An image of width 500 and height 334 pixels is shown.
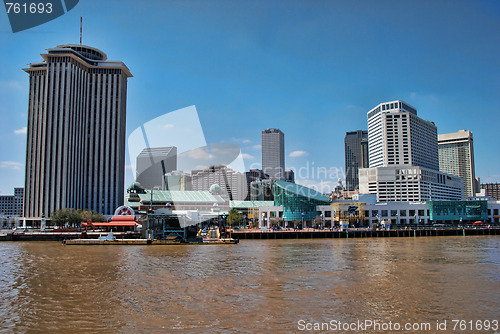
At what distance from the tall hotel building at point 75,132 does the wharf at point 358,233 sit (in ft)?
228

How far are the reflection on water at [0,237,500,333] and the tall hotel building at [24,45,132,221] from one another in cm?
9442

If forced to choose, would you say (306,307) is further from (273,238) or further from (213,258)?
(273,238)

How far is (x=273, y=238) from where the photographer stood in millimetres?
85062

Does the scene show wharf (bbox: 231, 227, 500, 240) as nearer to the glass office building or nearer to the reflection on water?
the glass office building

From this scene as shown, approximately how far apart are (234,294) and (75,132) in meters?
121

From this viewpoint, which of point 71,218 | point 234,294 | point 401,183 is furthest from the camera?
point 401,183

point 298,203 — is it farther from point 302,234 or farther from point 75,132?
point 75,132

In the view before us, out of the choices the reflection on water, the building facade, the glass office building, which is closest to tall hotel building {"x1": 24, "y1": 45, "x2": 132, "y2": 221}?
the glass office building

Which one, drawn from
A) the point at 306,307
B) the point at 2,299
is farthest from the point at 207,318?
the point at 2,299

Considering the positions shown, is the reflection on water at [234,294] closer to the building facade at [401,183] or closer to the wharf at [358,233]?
the wharf at [358,233]

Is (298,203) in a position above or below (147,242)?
above

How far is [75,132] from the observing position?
132 m

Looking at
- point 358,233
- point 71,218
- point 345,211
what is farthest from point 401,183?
point 71,218

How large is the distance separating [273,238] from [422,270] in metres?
52.6
